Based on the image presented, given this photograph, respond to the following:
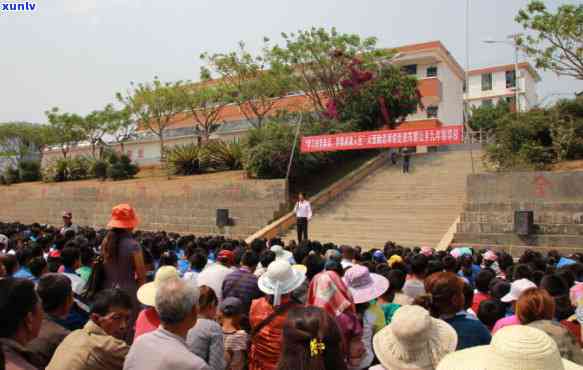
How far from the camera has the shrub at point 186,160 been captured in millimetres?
21641

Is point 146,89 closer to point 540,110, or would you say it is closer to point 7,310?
point 540,110

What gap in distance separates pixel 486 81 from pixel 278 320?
184ft

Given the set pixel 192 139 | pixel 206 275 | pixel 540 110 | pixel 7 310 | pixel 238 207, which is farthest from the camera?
pixel 192 139

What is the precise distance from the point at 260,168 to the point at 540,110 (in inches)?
359

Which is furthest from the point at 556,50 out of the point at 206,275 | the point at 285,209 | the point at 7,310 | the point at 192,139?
the point at 192,139

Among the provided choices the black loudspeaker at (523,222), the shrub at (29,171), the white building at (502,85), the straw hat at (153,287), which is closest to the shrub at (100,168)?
the shrub at (29,171)

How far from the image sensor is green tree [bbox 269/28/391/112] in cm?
2284

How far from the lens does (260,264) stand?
5.83 meters

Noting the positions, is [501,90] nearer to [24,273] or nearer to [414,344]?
[24,273]

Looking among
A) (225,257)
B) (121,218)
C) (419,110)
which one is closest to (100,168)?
(419,110)

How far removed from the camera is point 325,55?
23.1 m

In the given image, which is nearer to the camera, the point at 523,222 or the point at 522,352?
the point at 522,352

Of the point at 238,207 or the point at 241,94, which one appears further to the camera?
the point at 241,94

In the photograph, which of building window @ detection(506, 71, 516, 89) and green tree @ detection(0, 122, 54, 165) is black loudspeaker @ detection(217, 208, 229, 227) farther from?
building window @ detection(506, 71, 516, 89)
